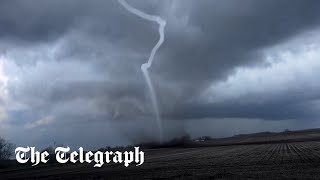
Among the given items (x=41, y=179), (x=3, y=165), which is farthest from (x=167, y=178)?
(x=3, y=165)

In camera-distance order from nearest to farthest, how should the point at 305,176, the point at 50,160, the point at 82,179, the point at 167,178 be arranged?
1. the point at 305,176
2. the point at 167,178
3. the point at 82,179
4. the point at 50,160

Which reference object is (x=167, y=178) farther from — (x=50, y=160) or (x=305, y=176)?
(x=50, y=160)

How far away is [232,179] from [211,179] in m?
2.24

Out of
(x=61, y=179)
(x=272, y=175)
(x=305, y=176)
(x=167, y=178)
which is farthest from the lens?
(x=61, y=179)

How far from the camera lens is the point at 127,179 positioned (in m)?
47.1

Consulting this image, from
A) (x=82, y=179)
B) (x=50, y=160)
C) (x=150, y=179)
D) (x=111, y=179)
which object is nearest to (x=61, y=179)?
(x=82, y=179)

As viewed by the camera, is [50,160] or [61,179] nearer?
[61,179]

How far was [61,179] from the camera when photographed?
55344mm

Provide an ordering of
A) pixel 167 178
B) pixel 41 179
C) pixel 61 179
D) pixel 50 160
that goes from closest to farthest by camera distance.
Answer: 1. pixel 167 178
2. pixel 61 179
3. pixel 41 179
4. pixel 50 160

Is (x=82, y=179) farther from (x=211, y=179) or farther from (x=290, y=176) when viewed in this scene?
(x=290, y=176)

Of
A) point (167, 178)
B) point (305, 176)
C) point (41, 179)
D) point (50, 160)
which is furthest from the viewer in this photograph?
point (50, 160)

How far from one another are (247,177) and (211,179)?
3.04 m

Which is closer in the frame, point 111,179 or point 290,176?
point 290,176

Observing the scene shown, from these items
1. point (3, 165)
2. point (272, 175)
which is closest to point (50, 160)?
point (3, 165)
